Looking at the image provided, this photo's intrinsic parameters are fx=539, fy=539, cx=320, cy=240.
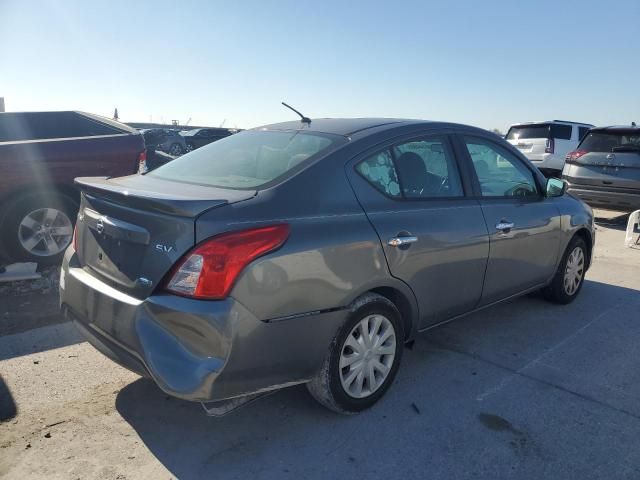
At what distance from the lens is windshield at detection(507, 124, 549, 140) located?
13.6 meters

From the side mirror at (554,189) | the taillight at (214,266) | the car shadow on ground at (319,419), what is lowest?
the car shadow on ground at (319,419)

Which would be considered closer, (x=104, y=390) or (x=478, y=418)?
(x=478, y=418)

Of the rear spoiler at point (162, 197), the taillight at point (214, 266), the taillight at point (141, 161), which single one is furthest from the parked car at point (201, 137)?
the taillight at point (214, 266)

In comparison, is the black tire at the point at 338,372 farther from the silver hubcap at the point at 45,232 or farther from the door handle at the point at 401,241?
the silver hubcap at the point at 45,232

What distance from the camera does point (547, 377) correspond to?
354 centimetres

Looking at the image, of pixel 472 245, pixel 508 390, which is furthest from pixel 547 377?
pixel 472 245

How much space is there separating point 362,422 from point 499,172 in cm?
218

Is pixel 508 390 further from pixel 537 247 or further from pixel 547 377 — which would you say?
pixel 537 247

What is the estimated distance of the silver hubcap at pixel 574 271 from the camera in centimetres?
488

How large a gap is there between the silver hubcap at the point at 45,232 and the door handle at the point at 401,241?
3985mm

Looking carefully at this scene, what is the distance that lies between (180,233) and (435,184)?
176 centimetres

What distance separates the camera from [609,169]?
8.97m

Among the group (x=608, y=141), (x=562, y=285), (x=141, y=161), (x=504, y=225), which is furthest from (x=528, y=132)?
(x=504, y=225)

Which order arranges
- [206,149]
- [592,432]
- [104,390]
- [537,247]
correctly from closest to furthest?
[592,432]
[104,390]
[206,149]
[537,247]
